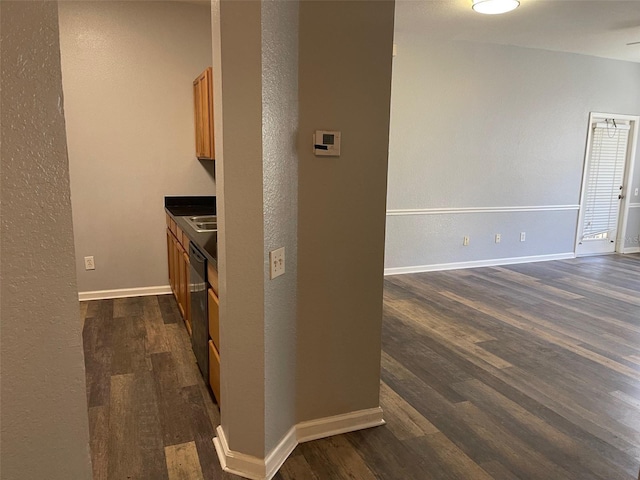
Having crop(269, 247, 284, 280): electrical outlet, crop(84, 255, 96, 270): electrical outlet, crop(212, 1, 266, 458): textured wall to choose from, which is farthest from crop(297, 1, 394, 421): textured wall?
crop(84, 255, 96, 270): electrical outlet

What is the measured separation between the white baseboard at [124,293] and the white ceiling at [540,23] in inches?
142

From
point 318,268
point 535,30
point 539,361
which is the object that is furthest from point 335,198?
point 535,30

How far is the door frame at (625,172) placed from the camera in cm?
667

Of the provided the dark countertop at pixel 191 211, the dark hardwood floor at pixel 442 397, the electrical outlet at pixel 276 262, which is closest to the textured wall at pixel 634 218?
the dark hardwood floor at pixel 442 397

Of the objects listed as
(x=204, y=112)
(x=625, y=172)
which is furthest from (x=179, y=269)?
(x=625, y=172)

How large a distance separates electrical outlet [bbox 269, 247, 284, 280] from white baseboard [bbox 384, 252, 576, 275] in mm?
3811

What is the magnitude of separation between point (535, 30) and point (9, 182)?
5.84 metres

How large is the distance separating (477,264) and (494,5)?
11.0 feet

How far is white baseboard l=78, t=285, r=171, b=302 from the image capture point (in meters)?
4.44

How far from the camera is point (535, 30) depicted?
5113 mm

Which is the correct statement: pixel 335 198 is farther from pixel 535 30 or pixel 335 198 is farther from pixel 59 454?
pixel 535 30

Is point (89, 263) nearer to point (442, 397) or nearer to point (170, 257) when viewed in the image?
point (170, 257)

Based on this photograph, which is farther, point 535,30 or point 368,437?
point 535,30

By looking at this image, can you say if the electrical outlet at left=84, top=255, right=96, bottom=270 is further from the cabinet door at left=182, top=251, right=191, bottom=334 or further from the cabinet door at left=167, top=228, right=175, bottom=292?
the cabinet door at left=182, top=251, right=191, bottom=334
